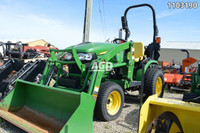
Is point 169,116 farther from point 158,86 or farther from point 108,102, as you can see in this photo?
point 158,86

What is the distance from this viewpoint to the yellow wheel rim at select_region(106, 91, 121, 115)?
136 inches

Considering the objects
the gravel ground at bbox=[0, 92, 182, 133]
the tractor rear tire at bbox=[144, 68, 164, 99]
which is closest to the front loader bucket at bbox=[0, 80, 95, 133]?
the gravel ground at bbox=[0, 92, 182, 133]

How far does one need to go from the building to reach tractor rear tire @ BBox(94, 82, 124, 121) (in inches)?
1050

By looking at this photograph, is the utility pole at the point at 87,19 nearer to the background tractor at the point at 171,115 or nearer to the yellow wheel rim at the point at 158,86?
the yellow wheel rim at the point at 158,86

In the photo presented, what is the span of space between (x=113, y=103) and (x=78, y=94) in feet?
3.67

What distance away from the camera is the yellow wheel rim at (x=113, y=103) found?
3461mm

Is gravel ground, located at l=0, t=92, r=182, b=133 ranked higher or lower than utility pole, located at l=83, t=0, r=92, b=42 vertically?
lower

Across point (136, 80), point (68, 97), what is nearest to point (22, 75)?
point (68, 97)

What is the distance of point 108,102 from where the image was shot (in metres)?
3.46

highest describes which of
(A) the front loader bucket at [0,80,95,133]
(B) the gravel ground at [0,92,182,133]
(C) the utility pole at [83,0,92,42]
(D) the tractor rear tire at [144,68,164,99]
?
(C) the utility pole at [83,0,92,42]

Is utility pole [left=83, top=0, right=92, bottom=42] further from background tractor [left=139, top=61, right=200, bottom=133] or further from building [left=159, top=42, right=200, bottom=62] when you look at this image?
building [left=159, top=42, right=200, bottom=62]

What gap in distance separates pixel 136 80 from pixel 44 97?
2194 millimetres

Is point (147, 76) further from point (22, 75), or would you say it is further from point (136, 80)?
point (22, 75)

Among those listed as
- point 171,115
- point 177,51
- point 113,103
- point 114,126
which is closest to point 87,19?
point 113,103
